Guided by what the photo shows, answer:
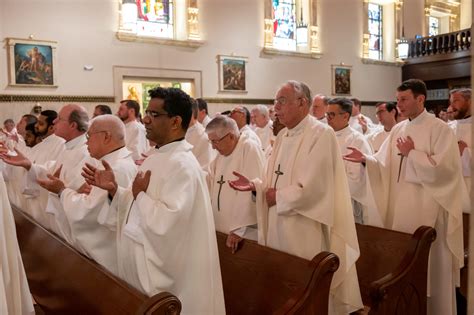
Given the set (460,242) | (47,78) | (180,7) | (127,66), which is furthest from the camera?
(180,7)

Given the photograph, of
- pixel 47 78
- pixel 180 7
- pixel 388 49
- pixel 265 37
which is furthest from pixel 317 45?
pixel 47 78

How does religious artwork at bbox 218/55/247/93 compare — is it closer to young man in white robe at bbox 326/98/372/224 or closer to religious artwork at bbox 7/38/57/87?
religious artwork at bbox 7/38/57/87

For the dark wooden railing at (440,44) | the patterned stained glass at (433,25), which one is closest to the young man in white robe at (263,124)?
the dark wooden railing at (440,44)

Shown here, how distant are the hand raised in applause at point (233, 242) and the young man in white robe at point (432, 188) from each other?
4.51ft

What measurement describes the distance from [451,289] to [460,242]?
1.39 ft

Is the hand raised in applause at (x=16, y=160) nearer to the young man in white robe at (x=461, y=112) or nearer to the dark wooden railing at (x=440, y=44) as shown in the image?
the young man in white robe at (x=461, y=112)

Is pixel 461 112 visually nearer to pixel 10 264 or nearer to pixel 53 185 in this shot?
pixel 53 185

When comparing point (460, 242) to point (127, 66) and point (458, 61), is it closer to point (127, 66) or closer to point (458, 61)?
point (127, 66)

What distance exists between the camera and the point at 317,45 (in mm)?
16281

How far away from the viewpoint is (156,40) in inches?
504

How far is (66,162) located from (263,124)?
5.75m

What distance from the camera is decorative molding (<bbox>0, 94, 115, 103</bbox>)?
35.4 feet

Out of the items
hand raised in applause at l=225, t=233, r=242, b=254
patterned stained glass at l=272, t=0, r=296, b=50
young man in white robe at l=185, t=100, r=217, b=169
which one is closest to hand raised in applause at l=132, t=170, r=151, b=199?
hand raised in applause at l=225, t=233, r=242, b=254

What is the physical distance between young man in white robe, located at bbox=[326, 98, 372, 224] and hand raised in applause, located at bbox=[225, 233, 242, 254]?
5.31ft
